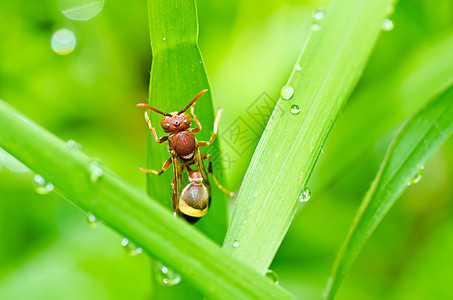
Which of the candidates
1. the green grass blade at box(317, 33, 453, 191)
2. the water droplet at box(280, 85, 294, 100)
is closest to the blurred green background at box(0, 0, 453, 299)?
the green grass blade at box(317, 33, 453, 191)

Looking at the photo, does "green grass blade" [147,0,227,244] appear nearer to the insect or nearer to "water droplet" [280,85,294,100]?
the insect

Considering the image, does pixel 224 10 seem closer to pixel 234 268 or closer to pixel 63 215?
pixel 63 215

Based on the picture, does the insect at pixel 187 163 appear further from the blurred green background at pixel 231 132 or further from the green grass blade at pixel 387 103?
the green grass blade at pixel 387 103

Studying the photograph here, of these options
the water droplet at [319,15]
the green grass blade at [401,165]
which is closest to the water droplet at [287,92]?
the water droplet at [319,15]

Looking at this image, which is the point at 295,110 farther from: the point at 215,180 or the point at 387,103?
the point at 387,103

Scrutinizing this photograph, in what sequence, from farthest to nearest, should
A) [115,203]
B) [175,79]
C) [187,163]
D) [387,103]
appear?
1. [387,103]
2. [187,163]
3. [175,79]
4. [115,203]

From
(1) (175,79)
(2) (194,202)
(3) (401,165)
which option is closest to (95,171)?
(1) (175,79)

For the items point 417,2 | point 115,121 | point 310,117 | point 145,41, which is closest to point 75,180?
point 310,117
